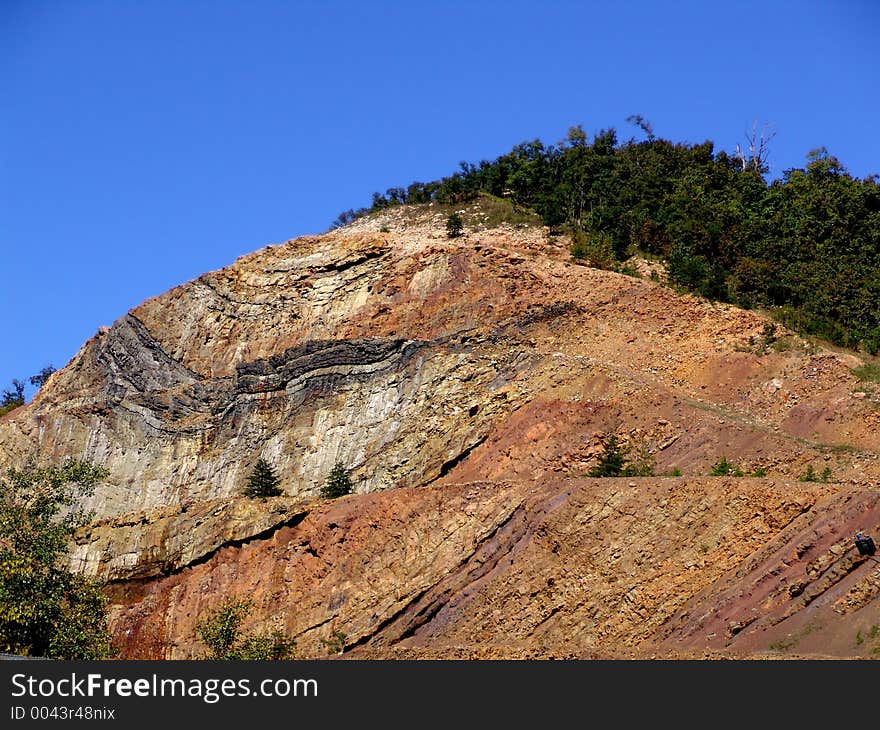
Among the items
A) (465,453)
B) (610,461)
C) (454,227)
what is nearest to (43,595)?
(465,453)

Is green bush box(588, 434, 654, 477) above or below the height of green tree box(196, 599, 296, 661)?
above

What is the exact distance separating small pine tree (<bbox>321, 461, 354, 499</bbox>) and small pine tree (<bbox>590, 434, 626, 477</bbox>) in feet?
29.5

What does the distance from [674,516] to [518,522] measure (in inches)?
190

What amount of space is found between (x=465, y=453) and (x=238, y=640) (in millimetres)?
9195

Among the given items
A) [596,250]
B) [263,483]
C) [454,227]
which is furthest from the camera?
[454,227]

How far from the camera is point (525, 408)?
147ft

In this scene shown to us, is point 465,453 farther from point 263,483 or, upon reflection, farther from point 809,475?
point 809,475

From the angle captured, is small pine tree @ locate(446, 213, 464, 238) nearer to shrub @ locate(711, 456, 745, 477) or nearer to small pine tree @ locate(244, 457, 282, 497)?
small pine tree @ locate(244, 457, 282, 497)

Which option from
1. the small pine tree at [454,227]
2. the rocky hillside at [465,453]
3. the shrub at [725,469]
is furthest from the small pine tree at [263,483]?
the shrub at [725,469]

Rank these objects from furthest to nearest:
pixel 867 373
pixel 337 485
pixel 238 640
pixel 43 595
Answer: pixel 337 485
pixel 867 373
pixel 238 640
pixel 43 595

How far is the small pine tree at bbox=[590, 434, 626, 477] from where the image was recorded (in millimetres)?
40375

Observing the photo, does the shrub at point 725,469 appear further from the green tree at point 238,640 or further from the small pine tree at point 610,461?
the green tree at point 238,640

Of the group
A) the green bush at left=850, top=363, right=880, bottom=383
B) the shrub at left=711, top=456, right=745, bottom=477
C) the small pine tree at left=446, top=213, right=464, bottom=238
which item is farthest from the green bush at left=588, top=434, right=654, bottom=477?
the small pine tree at left=446, top=213, right=464, bottom=238

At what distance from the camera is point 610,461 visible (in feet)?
133
